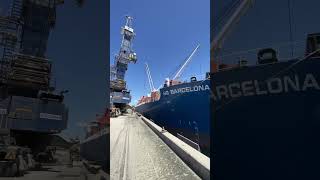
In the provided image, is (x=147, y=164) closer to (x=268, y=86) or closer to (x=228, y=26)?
(x=228, y=26)

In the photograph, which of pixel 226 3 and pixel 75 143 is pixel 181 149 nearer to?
pixel 226 3

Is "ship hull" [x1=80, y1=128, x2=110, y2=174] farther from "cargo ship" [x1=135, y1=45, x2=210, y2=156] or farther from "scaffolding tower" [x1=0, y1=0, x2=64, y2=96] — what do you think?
"cargo ship" [x1=135, y1=45, x2=210, y2=156]

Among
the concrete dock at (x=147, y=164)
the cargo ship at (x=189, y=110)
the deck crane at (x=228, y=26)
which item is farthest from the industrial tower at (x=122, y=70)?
the deck crane at (x=228, y=26)

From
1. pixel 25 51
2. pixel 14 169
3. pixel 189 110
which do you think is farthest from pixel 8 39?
pixel 189 110

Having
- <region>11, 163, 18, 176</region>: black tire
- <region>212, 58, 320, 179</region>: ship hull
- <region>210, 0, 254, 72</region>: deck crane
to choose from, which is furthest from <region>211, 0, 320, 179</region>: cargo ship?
<region>11, 163, 18, 176</region>: black tire

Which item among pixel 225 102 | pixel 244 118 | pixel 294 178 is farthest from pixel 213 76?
pixel 294 178

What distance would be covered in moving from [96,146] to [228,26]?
4.00 meters

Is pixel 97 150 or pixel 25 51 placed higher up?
pixel 25 51

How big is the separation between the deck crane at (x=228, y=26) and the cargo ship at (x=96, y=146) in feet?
10.8

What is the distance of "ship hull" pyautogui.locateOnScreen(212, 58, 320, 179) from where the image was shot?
5480 mm

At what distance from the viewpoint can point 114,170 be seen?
923cm

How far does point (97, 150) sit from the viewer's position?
486 centimetres

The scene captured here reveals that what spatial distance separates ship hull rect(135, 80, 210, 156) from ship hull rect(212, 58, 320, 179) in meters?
10.8

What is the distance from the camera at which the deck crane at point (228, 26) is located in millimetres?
7113
